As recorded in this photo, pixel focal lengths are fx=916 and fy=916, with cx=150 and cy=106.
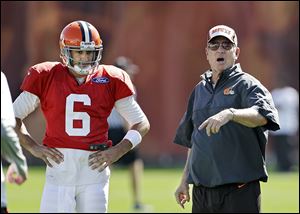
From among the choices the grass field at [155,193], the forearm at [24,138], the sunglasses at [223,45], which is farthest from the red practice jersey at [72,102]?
the grass field at [155,193]

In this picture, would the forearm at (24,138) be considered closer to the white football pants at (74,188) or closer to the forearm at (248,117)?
the white football pants at (74,188)

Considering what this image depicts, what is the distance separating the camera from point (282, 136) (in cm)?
1938

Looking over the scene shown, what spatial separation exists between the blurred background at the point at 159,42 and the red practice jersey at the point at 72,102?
14915mm

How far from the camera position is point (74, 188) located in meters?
6.45

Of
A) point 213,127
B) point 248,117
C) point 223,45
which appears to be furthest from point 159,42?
point 213,127

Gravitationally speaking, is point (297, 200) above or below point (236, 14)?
below

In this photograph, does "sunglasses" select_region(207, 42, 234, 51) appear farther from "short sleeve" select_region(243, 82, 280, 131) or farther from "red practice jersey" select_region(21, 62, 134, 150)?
"red practice jersey" select_region(21, 62, 134, 150)

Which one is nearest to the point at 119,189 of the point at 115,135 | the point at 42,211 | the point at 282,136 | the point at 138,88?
the point at 115,135

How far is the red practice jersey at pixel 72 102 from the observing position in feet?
21.3

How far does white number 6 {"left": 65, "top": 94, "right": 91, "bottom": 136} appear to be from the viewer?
648 centimetres

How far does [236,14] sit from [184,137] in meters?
15.4

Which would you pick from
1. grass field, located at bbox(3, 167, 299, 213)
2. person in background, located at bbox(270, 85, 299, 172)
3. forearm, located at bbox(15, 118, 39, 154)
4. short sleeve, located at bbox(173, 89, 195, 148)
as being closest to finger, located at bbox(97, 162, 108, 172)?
forearm, located at bbox(15, 118, 39, 154)

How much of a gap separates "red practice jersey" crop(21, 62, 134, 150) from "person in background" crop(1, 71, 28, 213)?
1.06m

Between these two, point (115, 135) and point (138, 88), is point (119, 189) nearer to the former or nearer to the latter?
point (115, 135)
